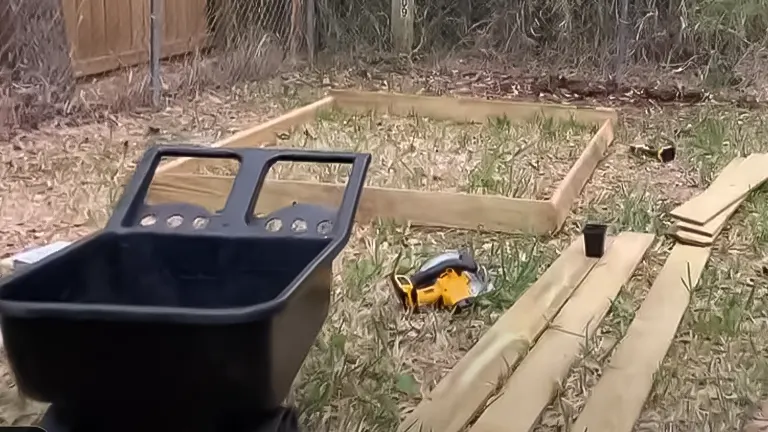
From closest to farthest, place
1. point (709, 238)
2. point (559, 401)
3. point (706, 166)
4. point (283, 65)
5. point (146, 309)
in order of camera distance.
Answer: point (146, 309) → point (559, 401) → point (709, 238) → point (706, 166) → point (283, 65)

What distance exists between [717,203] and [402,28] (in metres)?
3.23

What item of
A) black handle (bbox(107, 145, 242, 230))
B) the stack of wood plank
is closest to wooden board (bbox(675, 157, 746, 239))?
the stack of wood plank

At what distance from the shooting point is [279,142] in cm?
388

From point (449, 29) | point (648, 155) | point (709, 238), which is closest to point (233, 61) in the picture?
point (449, 29)

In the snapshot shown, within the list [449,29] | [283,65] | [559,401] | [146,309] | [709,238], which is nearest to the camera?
[146,309]

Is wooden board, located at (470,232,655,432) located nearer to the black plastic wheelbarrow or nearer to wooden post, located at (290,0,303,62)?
the black plastic wheelbarrow

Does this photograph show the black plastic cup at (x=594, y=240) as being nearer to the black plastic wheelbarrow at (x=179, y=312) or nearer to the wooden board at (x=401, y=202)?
the wooden board at (x=401, y=202)

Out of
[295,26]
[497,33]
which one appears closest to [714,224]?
[497,33]

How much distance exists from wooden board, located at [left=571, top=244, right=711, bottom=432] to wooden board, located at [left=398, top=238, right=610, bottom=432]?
0.17 m

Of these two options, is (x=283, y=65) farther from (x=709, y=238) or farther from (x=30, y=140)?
(x=709, y=238)

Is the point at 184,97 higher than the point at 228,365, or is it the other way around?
the point at 228,365

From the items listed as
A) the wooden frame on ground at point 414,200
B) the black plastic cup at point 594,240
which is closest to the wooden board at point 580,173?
the wooden frame on ground at point 414,200

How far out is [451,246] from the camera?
2607mm

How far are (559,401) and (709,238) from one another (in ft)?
3.47
